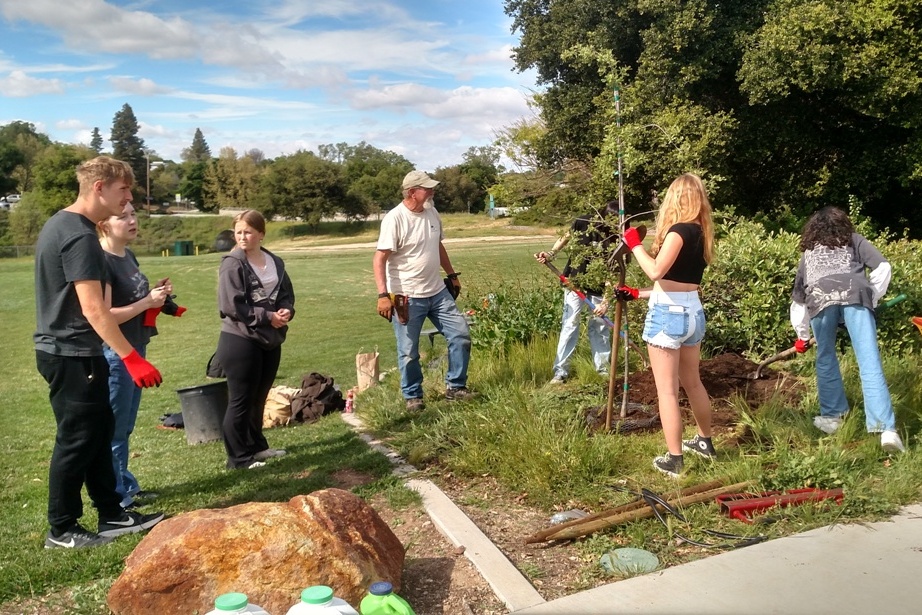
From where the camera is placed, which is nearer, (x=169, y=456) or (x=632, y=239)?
(x=632, y=239)

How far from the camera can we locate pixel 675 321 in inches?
175

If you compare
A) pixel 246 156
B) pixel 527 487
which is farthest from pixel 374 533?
pixel 246 156

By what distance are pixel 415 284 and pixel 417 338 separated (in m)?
0.45

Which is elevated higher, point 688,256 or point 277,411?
point 688,256

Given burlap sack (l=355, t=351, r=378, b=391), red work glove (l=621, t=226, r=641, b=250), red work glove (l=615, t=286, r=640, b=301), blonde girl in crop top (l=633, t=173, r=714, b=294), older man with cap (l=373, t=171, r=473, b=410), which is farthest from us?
burlap sack (l=355, t=351, r=378, b=391)

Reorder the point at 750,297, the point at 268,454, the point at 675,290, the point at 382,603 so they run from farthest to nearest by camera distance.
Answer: the point at 750,297 < the point at 268,454 < the point at 675,290 < the point at 382,603

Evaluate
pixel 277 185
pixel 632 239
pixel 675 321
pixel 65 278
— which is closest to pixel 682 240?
pixel 632 239

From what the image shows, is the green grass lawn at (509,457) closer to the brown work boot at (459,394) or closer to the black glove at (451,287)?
the brown work boot at (459,394)

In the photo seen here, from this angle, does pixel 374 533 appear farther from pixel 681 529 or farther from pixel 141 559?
pixel 681 529

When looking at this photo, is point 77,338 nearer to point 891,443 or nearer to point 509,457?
point 509,457

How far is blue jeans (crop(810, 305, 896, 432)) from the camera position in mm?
4934

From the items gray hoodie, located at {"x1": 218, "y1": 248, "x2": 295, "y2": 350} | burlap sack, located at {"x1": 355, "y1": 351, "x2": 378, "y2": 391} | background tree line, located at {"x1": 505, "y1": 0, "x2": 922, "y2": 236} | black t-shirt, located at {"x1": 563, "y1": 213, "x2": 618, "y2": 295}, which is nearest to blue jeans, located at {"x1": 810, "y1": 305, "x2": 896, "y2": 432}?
black t-shirt, located at {"x1": 563, "y1": 213, "x2": 618, "y2": 295}

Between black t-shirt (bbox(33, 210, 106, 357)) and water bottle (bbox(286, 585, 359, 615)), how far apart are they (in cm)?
204

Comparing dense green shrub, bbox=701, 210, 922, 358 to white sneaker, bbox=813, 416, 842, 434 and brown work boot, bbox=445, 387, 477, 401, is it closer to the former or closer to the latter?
white sneaker, bbox=813, 416, 842, 434
